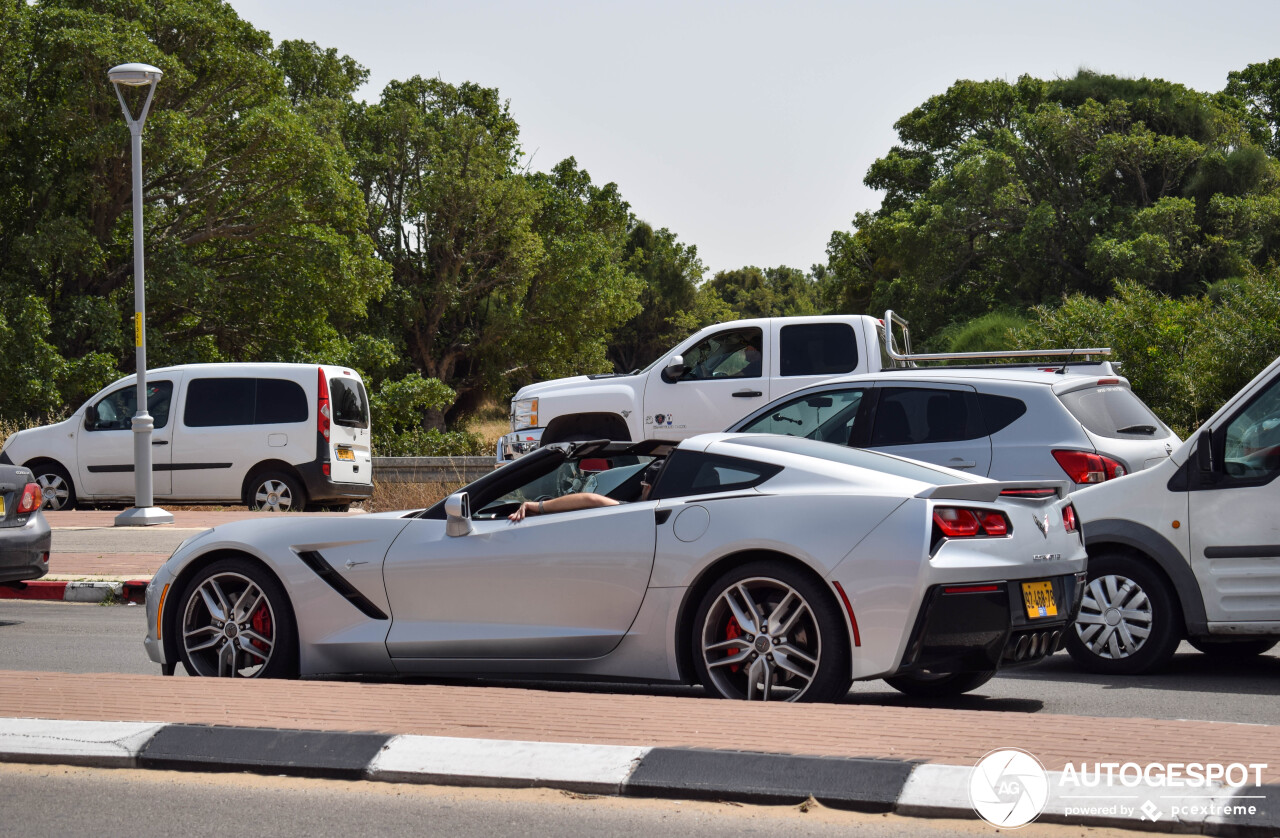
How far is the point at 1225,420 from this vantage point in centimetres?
714

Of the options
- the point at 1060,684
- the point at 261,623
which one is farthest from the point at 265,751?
the point at 1060,684

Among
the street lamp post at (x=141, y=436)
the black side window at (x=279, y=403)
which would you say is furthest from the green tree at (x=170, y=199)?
the street lamp post at (x=141, y=436)

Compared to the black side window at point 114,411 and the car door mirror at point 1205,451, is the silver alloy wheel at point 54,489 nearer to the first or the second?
the black side window at point 114,411

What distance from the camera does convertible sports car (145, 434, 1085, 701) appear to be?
18.0ft

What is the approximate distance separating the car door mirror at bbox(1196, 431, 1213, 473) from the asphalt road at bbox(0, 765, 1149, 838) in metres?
3.77

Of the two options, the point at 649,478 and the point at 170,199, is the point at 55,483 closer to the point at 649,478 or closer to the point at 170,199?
the point at 170,199

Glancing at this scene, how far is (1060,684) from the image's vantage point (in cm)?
708

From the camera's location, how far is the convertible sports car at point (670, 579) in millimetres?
5480

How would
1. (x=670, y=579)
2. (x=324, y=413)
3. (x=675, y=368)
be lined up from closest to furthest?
(x=670, y=579) < (x=675, y=368) < (x=324, y=413)

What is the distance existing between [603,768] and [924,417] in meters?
5.61

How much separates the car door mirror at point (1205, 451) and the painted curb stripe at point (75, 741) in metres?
5.49

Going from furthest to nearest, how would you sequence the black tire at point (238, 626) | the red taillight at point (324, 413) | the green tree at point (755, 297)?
the green tree at point (755, 297) → the red taillight at point (324, 413) → the black tire at point (238, 626)

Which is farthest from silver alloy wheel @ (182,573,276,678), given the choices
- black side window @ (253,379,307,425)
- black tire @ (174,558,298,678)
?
black side window @ (253,379,307,425)

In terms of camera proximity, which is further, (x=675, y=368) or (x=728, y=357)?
(x=728, y=357)
